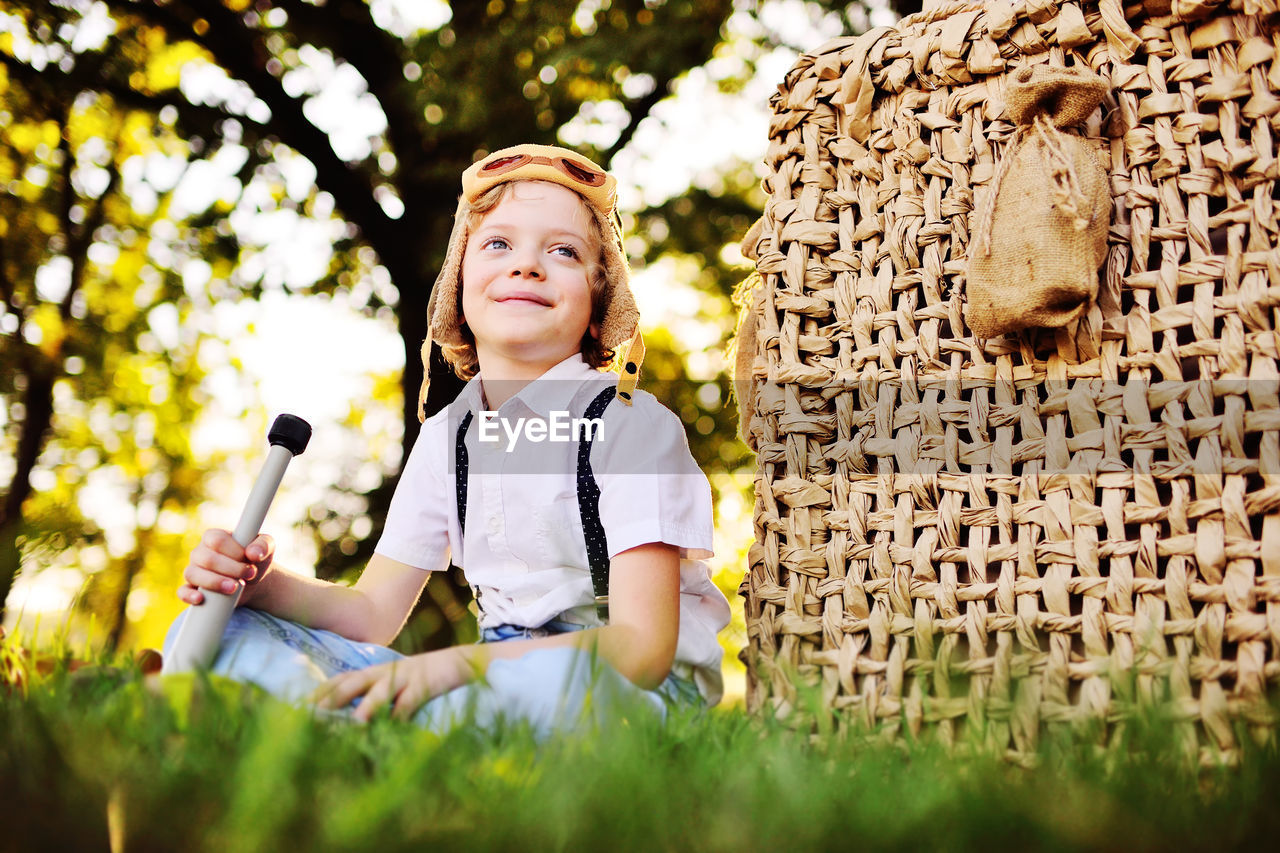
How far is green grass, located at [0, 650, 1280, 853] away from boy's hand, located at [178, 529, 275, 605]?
37 cm

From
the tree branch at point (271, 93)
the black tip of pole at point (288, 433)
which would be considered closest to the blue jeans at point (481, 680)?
the black tip of pole at point (288, 433)

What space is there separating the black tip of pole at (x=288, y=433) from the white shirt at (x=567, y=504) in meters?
0.33

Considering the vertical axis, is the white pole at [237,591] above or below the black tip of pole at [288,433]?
below

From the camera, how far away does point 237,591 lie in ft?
4.10

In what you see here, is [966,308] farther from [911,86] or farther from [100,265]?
[100,265]

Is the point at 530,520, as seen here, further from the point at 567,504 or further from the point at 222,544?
the point at 222,544

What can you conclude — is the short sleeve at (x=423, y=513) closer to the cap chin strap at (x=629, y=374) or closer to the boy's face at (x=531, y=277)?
the boy's face at (x=531, y=277)

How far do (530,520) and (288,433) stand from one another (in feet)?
1.27

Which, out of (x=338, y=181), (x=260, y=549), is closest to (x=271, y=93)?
(x=338, y=181)

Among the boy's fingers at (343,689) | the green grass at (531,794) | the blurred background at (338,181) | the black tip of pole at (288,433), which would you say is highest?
the blurred background at (338,181)

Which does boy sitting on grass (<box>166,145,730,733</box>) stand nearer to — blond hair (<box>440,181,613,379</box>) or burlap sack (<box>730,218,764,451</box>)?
blond hair (<box>440,181,613,379</box>)

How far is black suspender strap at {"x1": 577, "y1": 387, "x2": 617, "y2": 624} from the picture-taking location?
4.77 ft

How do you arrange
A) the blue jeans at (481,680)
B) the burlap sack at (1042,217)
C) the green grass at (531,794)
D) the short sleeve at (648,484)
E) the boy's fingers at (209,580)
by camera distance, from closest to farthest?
the green grass at (531,794) < the blue jeans at (481,680) < the burlap sack at (1042,217) < the boy's fingers at (209,580) < the short sleeve at (648,484)

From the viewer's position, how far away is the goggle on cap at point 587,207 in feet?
5.49
